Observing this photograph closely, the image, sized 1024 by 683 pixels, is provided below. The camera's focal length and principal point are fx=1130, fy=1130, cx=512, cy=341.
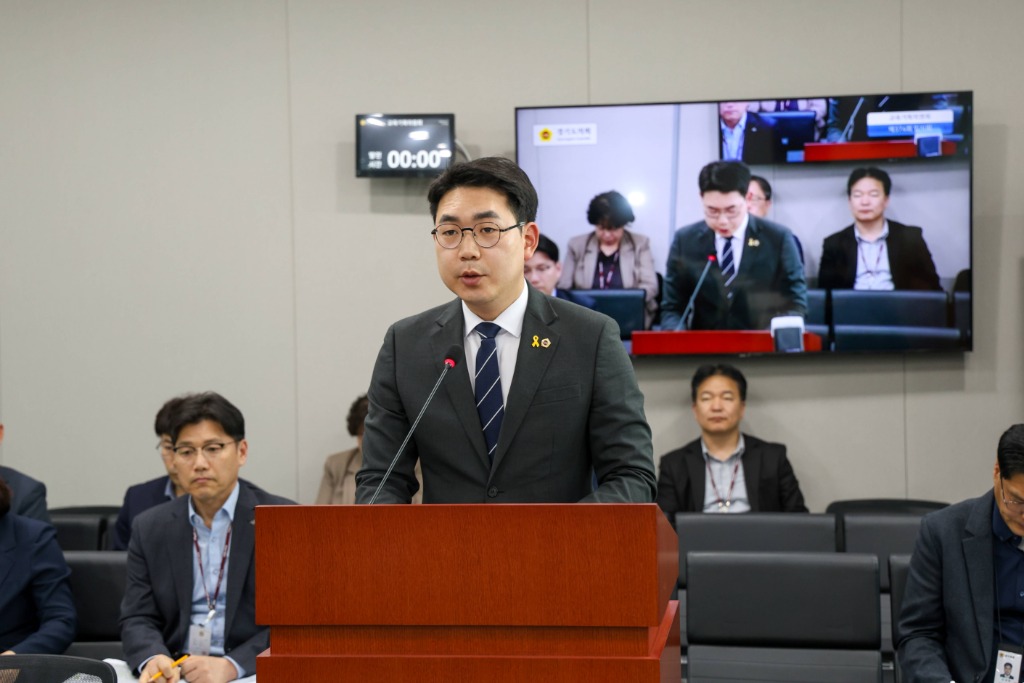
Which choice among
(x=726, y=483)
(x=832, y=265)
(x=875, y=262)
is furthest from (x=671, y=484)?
(x=875, y=262)

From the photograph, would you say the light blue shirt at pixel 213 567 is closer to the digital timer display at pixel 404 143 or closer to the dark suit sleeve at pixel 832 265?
the digital timer display at pixel 404 143

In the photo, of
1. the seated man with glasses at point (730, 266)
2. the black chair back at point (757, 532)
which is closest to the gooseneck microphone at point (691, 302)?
the seated man with glasses at point (730, 266)

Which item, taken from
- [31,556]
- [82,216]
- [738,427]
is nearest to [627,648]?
[31,556]

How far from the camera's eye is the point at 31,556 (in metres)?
3.45

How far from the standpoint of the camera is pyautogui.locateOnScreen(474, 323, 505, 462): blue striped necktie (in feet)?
6.70

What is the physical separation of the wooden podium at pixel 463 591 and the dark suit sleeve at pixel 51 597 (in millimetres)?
2062

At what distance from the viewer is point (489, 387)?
2066 millimetres

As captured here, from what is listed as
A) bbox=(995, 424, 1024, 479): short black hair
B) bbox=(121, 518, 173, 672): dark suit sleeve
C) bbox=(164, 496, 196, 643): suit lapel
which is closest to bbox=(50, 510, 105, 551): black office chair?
bbox=(121, 518, 173, 672): dark suit sleeve

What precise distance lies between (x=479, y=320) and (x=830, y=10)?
12.6ft

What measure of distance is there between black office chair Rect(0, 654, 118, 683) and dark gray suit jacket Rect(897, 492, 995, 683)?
1892 mm

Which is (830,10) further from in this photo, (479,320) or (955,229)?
(479,320)

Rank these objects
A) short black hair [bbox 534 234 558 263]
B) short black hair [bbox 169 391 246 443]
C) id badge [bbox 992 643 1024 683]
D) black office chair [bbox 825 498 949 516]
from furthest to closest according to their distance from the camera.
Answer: short black hair [bbox 534 234 558 263], black office chair [bbox 825 498 949 516], short black hair [bbox 169 391 246 443], id badge [bbox 992 643 1024 683]

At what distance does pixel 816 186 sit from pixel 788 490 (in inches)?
53.8

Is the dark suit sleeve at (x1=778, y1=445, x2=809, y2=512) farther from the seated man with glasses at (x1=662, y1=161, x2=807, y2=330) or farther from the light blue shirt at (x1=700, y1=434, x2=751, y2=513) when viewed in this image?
the seated man with glasses at (x1=662, y1=161, x2=807, y2=330)
